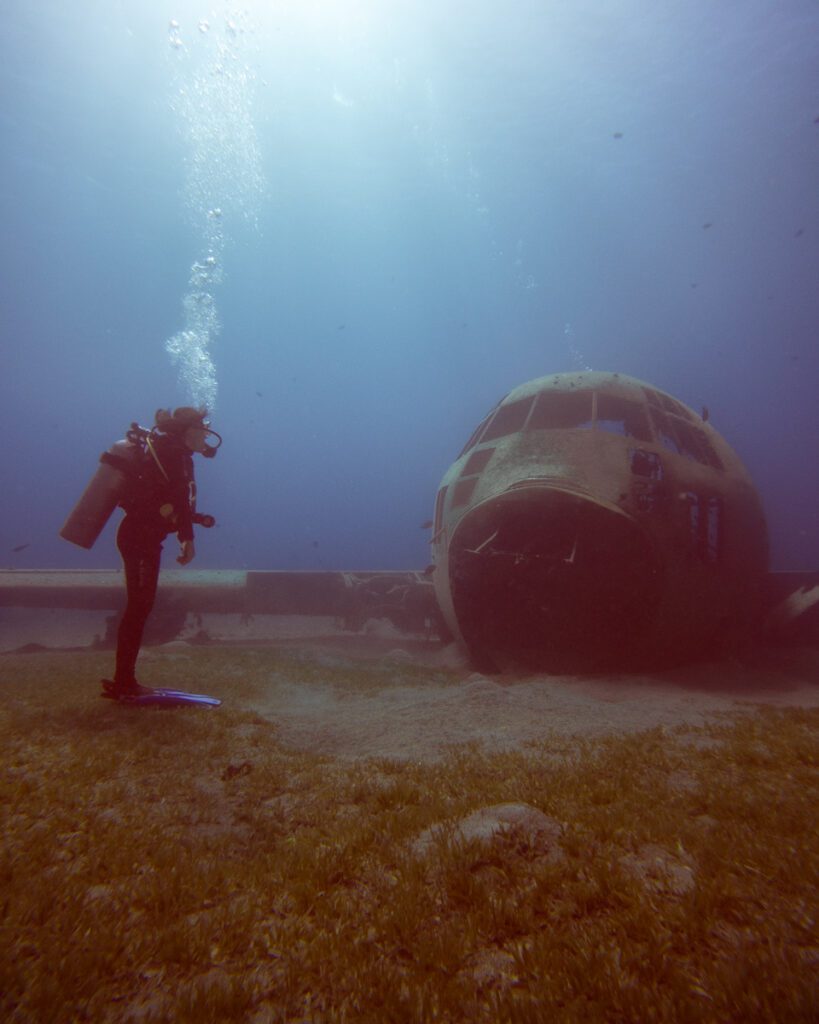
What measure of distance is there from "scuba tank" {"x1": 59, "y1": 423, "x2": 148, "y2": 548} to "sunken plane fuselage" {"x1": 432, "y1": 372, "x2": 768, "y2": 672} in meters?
4.86

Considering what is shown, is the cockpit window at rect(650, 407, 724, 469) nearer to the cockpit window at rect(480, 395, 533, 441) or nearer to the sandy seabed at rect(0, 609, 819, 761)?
the cockpit window at rect(480, 395, 533, 441)

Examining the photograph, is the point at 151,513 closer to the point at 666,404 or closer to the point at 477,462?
the point at 477,462

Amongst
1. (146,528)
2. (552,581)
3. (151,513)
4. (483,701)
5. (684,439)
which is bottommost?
(483,701)

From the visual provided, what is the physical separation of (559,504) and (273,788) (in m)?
5.59

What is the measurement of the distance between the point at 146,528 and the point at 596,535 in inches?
252

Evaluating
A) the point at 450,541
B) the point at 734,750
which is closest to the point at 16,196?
the point at 450,541

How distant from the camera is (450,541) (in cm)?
833

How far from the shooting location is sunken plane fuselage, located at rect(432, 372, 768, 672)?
731 cm

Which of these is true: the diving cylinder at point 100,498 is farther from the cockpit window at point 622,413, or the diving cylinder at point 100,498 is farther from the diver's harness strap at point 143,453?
the cockpit window at point 622,413

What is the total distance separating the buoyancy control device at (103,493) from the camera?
5125 mm

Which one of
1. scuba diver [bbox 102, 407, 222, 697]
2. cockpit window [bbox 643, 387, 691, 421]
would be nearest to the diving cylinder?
scuba diver [bbox 102, 407, 222, 697]

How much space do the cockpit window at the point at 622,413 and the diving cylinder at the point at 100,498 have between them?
24.0ft

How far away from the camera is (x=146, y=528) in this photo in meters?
5.31

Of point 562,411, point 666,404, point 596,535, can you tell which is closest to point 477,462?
point 562,411
